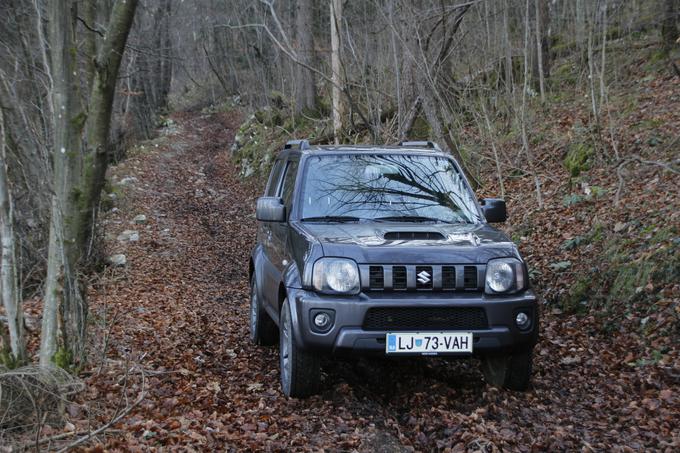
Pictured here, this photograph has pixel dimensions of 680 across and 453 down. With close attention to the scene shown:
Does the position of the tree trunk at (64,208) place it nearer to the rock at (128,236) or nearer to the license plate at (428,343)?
the license plate at (428,343)

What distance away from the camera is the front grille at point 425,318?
4902 mm

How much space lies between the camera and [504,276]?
16.7 feet

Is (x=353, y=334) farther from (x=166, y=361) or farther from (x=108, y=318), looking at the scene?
(x=108, y=318)

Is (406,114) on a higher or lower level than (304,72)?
lower

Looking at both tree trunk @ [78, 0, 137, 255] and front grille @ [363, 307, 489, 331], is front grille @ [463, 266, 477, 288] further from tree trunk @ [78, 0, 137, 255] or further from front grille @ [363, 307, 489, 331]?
tree trunk @ [78, 0, 137, 255]

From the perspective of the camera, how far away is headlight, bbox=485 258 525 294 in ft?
16.6

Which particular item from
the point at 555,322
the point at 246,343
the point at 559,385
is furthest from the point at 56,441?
the point at 555,322

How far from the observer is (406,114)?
13.3 m

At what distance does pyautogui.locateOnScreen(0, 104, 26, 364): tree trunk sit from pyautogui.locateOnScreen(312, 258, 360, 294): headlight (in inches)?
80.5

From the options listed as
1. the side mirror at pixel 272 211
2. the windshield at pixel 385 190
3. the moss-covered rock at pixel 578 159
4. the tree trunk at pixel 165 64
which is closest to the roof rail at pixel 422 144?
the windshield at pixel 385 190

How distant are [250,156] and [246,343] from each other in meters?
17.4

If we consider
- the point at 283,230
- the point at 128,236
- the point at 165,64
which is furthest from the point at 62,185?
the point at 165,64

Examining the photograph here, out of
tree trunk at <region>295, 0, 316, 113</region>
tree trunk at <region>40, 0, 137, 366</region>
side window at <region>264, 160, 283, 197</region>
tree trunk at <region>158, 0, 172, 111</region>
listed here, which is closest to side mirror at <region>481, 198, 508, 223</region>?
side window at <region>264, 160, 283, 197</region>

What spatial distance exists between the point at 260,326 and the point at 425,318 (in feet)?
8.39
